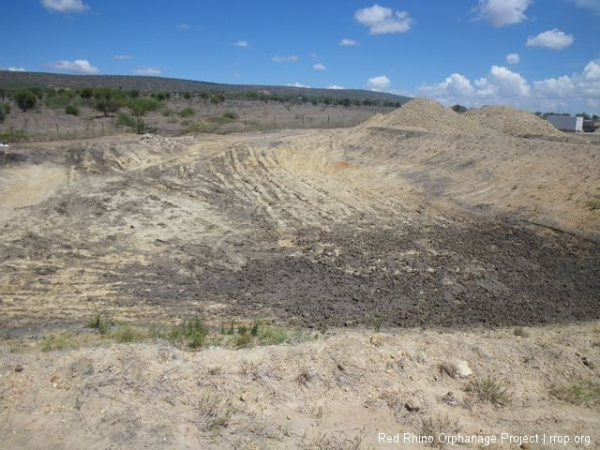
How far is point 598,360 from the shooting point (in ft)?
22.8

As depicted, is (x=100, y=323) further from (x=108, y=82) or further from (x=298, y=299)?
(x=108, y=82)

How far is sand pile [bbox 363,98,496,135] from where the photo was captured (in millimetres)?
34438

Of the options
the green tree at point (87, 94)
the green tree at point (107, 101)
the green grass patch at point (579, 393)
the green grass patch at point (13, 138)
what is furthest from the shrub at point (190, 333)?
the green tree at point (87, 94)

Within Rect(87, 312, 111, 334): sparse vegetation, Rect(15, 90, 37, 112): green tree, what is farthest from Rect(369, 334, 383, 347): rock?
Rect(15, 90, 37, 112): green tree

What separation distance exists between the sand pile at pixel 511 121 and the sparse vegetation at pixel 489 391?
110 feet

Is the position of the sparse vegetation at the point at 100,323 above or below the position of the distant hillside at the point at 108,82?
below

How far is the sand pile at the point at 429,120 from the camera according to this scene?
34438 millimetres

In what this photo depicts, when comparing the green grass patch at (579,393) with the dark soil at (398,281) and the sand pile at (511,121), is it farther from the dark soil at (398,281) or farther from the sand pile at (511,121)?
the sand pile at (511,121)

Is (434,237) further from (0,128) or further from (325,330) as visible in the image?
(0,128)

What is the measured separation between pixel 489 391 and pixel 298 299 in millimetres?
5012

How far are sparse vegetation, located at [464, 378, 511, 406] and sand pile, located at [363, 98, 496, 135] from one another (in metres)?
29.3

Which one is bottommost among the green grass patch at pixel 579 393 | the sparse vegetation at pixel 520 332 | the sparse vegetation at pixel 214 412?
the sparse vegetation at pixel 520 332

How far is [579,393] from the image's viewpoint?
612 centimetres

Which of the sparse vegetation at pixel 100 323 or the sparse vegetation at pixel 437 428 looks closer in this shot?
the sparse vegetation at pixel 437 428
